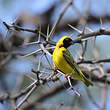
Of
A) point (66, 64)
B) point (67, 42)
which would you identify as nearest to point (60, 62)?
point (66, 64)

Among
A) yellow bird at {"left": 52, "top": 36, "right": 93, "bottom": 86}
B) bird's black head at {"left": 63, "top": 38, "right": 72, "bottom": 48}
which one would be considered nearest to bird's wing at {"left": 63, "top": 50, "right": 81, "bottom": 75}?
yellow bird at {"left": 52, "top": 36, "right": 93, "bottom": 86}

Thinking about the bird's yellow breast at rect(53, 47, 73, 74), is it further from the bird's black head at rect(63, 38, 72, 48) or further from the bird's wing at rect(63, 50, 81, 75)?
the bird's black head at rect(63, 38, 72, 48)

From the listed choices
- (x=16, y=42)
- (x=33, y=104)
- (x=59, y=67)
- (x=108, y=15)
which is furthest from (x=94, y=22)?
(x=59, y=67)

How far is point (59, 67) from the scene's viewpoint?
15.7ft

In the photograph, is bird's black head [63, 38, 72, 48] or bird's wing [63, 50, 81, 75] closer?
bird's wing [63, 50, 81, 75]

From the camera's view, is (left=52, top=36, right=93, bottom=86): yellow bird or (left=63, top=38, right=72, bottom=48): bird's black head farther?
(left=63, top=38, right=72, bottom=48): bird's black head

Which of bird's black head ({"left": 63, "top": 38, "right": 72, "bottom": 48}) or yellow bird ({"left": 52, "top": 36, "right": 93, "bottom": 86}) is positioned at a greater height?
bird's black head ({"left": 63, "top": 38, "right": 72, "bottom": 48})

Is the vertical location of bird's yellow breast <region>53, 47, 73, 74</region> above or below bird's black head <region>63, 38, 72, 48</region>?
below

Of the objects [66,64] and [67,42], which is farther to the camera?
[67,42]

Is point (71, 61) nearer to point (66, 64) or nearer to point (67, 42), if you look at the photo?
point (66, 64)

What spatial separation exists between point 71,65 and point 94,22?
4306mm

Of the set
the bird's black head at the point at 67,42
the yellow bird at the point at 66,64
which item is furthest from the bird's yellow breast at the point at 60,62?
the bird's black head at the point at 67,42

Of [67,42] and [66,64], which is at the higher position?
[67,42]

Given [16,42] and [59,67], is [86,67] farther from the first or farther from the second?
[16,42]
